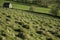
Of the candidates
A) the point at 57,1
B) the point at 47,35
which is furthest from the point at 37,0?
the point at 47,35

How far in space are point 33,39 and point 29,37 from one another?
43cm

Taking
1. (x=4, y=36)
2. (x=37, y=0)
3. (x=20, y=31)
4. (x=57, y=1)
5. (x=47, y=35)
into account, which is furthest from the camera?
(x=37, y=0)

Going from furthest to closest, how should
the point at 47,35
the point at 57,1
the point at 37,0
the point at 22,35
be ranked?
the point at 37,0 → the point at 57,1 → the point at 47,35 → the point at 22,35

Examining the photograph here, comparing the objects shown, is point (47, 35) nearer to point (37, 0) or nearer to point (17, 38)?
point (17, 38)

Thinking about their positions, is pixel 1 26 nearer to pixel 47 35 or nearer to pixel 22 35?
pixel 22 35

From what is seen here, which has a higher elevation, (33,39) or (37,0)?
(33,39)

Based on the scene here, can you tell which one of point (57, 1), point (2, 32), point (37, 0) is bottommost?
point (37, 0)

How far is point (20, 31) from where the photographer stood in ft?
71.6

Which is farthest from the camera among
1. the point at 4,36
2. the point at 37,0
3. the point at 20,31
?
the point at 37,0

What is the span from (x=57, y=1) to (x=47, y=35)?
2331 inches

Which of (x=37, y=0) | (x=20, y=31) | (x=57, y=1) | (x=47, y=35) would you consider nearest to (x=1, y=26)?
(x=20, y=31)

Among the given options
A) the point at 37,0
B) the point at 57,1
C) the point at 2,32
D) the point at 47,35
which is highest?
the point at 2,32

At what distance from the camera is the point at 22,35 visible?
20328 mm

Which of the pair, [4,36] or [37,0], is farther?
[37,0]
